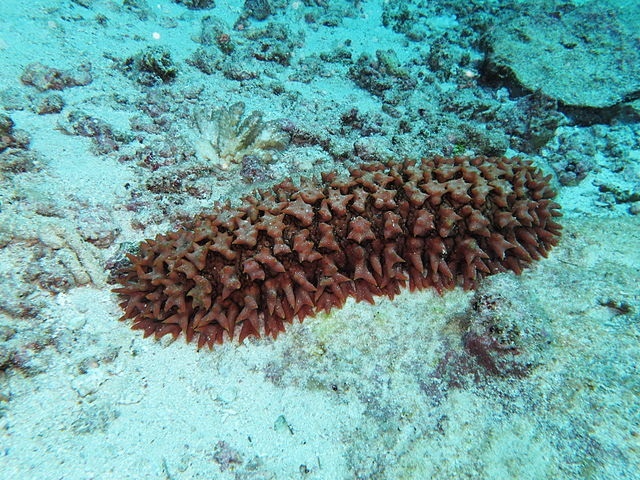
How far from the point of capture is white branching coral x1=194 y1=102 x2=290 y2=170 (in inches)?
139

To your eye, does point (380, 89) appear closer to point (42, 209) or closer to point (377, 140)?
point (377, 140)

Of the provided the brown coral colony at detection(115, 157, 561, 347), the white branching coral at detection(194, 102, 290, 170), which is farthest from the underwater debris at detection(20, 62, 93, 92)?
the brown coral colony at detection(115, 157, 561, 347)

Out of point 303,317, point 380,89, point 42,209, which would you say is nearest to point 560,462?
point 303,317

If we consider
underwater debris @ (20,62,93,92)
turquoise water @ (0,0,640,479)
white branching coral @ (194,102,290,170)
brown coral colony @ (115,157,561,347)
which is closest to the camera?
turquoise water @ (0,0,640,479)

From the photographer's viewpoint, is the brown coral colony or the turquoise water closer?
the turquoise water

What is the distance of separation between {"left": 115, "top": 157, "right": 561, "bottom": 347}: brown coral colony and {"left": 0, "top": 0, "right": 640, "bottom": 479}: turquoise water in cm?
20

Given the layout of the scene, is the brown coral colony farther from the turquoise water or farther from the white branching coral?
the white branching coral

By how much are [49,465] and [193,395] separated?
0.78 m

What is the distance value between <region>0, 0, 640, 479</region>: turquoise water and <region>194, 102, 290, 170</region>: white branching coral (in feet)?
0.08

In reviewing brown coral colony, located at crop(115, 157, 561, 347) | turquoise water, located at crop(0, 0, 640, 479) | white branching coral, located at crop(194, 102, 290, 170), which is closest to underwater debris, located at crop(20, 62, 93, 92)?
turquoise water, located at crop(0, 0, 640, 479)

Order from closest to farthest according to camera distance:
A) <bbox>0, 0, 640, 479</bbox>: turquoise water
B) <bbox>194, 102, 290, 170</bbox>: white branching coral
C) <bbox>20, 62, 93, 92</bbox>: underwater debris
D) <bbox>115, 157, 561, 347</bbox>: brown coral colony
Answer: <bbox>0, 0, 640, 479</bbox>: turquoise water
<bbox>115, 157, 561, 347</bbox>: brown coral colony
<bbox>194, 102, 290, 170</bbox>: white branching coral
<bbox>20, 62, 93, 92</bbox>: underwater debris

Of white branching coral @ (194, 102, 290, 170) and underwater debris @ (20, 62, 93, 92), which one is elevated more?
underwater debris @ (20, 62, 93, 92)

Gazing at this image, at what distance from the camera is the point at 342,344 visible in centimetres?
257

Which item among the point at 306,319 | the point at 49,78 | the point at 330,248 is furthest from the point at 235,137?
the point at 49,78
